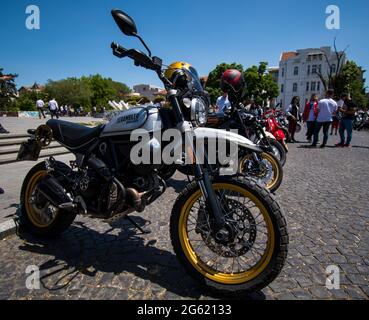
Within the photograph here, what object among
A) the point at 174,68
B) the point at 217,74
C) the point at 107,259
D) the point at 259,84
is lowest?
the point at 107,259

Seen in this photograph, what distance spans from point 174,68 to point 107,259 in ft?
6.43

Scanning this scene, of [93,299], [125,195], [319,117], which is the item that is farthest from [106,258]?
[319,117]

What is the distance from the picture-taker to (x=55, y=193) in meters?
2.83

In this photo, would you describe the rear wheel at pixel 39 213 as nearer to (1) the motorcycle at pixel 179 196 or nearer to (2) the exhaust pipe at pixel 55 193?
(1) the motorcycle at pixel 179 196

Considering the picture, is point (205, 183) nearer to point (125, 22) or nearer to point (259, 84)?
point (125, 22)

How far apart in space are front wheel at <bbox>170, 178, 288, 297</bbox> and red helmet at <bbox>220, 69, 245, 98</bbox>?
277 cm

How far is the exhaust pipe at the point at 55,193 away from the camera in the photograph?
2.73m

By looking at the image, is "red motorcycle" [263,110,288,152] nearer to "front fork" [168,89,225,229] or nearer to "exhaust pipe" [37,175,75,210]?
"front fork" [168,89,225,229]

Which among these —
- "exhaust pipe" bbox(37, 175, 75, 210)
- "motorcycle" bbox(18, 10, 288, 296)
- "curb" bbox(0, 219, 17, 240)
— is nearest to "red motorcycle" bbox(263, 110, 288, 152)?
"motorcycle" bbox(18, 10, 288, 296)

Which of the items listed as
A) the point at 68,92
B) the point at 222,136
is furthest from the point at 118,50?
the point at 68,92

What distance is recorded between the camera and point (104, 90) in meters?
89.4

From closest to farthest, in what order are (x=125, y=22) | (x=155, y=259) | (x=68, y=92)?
1. (x=125, y=22)
2. (x=155, y=259)
3. (x=68, y=92)

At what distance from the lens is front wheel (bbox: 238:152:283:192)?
4.58 meters
